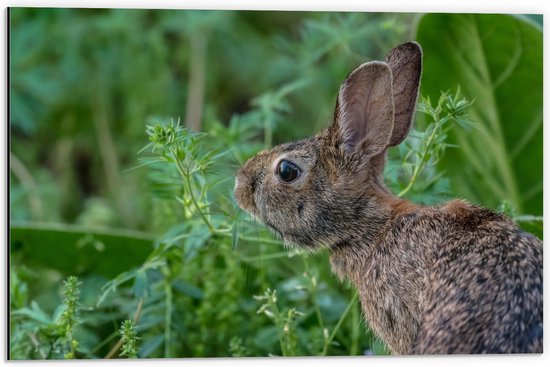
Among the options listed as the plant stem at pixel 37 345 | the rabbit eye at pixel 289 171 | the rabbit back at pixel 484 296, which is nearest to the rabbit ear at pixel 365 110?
the rabbit eye at pixel 289 171

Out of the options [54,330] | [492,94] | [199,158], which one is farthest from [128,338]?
[492,94]

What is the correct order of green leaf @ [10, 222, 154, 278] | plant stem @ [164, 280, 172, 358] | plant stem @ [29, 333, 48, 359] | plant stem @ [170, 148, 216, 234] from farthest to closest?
green leaf @ [10, 222, 154, 278] → plant stem @ [164, 280, 172, 358] → plant stem @ [29, 333, 48, 359] → plant stem @ [170, 148, 216, 234]

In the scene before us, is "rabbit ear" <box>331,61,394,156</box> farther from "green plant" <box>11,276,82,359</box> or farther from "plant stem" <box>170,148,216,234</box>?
"green plant" <box>11,276,82,359</box>

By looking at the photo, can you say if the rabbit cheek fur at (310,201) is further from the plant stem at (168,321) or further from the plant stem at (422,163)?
the plant stem at (168,321)

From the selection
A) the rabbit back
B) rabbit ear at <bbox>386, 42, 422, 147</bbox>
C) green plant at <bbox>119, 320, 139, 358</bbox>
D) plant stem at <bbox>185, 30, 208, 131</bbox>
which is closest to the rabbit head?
rabbit ear at <bbox>386, 42, 422, 147</bbox>

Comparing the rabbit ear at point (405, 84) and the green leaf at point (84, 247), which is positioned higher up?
the rabbit ear at point (405, 84)
